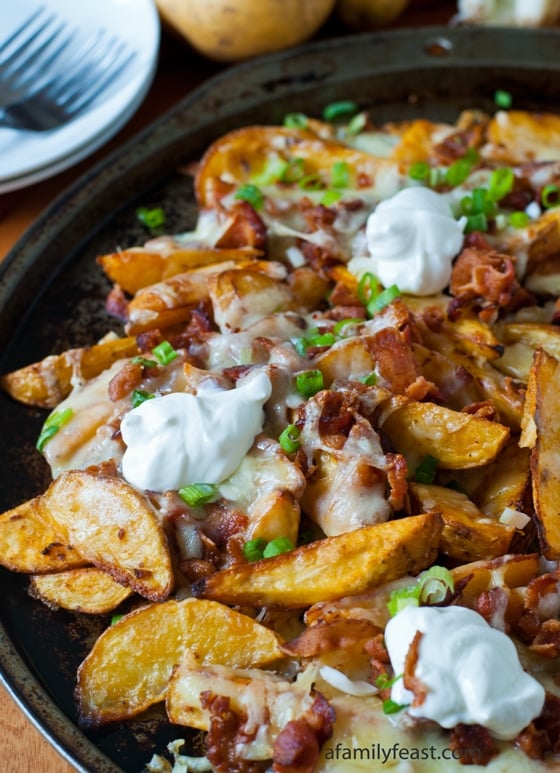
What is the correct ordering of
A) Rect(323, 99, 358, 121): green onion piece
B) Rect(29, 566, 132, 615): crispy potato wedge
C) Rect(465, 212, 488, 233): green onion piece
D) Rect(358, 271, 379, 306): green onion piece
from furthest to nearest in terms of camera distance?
Rect(323, 99, 358, 121): green onion piece < Rect(465, 212, 488, 233): green onion piece < Rect(358, 271, 379, 306): green onion piece < Rect(29, 566, 132, 615): crispy potato wedge

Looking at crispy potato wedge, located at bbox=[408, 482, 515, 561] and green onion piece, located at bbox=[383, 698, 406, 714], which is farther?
crispy potato wedge, located at bbox=[408, 482, 515, 561]

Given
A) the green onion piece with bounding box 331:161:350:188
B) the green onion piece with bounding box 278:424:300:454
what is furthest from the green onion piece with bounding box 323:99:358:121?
the green onion piece with bounding box 278:424:300:454

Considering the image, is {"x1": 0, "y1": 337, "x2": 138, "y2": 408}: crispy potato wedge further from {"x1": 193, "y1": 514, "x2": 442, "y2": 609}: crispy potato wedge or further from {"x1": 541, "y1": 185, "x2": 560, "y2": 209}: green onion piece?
{"x1": 541, "y1": 185, "x2": 560, "y2": 209}: green onion piece

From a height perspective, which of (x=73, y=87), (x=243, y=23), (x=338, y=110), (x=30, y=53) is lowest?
(x=338, y=110)

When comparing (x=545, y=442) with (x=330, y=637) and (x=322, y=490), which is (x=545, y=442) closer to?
(x=322, y=490)

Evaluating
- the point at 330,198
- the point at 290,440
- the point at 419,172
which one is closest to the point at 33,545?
the point at 290,440

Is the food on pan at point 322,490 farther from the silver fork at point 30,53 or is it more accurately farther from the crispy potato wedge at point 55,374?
the silver fork at point 30,53
